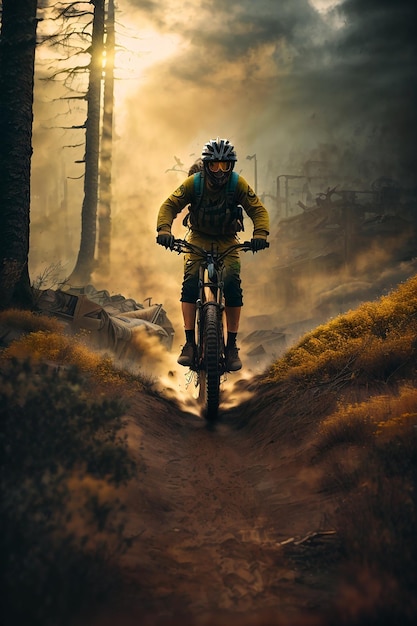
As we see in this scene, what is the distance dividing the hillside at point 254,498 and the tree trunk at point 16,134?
2165mm

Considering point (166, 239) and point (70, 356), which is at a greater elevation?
point (166, 239)

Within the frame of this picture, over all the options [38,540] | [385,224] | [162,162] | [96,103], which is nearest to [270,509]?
[38,540]

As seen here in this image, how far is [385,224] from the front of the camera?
26.8 m

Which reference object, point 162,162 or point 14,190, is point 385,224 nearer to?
point 162,162

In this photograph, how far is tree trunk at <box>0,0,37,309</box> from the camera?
831 centimetres

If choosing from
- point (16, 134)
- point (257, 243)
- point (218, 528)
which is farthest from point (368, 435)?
point (16, 134)

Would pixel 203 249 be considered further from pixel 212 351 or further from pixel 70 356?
pixel 70 356

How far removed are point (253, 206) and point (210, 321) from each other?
157 centimetres

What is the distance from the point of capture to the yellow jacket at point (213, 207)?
22.0ft

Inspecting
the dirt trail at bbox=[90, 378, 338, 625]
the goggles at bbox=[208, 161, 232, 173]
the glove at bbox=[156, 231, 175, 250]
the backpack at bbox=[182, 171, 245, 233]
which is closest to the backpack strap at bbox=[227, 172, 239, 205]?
the backpack at bbox=[182, 171, 245, 233]

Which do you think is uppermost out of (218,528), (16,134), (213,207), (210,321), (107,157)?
(107,157)

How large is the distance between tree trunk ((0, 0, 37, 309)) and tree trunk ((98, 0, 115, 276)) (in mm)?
11524

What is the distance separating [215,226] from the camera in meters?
6.90

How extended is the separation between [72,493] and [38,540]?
460 mm
